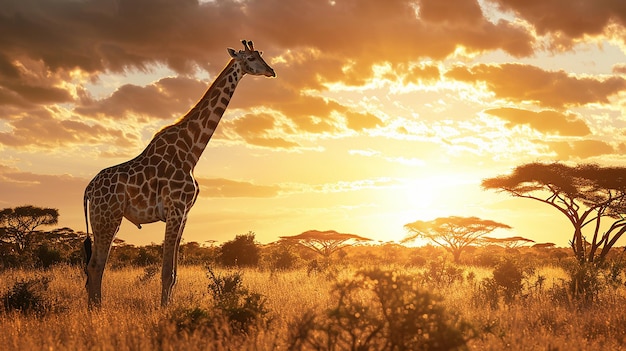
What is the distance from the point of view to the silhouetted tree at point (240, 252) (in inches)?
1166

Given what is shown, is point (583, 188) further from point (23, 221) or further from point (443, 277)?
point (23, 221)

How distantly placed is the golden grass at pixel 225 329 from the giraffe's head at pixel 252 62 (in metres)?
5.15

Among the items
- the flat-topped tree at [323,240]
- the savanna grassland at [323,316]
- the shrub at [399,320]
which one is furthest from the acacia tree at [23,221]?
the shrub at [399,320]

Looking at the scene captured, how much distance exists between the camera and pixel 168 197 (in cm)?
1268

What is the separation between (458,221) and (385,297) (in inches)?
1740

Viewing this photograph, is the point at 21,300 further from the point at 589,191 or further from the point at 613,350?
the point at 589,191

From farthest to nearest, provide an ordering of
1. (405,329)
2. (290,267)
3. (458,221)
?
(458,221), (290,267), (405,329)

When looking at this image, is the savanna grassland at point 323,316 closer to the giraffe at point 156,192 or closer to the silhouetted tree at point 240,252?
the giraffe at point 156,192

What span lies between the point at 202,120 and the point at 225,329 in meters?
6.76

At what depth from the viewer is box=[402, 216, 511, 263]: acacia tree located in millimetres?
49875

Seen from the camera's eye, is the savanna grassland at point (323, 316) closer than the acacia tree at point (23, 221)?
Yes

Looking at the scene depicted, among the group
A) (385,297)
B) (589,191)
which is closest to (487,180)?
(589,191)

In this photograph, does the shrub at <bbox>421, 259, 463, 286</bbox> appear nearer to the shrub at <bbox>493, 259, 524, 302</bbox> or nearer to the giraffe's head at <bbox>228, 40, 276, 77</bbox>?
the shrub at <bbox>493, 259, 524, 302</bbox>

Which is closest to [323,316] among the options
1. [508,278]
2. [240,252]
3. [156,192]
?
[156,192]
